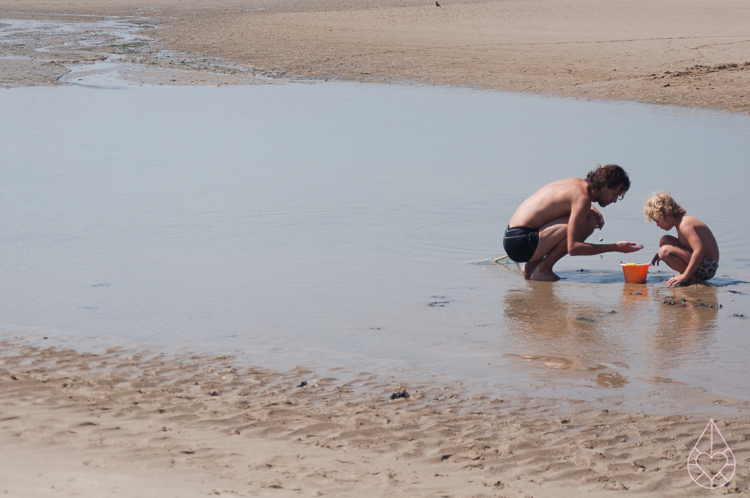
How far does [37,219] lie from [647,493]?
21.5 ft

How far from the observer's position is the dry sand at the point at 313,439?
3.08 metres

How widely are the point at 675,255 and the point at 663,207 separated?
38 cm

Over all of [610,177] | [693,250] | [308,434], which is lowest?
[308,434]

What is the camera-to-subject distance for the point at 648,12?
A: 2994 centimetres

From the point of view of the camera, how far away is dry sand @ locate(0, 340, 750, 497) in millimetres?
3084

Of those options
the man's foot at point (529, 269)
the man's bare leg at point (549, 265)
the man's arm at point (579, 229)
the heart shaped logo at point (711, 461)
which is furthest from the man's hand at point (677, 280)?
the heart shaped logo at point (711, 461)

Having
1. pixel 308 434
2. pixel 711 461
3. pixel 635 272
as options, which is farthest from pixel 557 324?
pixel 308 434

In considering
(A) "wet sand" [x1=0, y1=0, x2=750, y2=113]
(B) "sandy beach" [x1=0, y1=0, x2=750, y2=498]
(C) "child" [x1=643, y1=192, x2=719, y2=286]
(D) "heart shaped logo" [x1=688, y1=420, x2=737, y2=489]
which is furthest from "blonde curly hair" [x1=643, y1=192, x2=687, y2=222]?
(A) "wet sand" [x1=0, y1=0, x2=750, y2=113]

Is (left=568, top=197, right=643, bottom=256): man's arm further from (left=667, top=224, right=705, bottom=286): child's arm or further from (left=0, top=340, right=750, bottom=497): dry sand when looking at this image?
(left=0, top=340, right=750, bottom=497): dry sand

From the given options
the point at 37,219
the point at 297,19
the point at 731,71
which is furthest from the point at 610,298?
the point at 297,19

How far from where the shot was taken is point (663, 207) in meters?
5.76

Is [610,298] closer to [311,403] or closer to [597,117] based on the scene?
[311,403]

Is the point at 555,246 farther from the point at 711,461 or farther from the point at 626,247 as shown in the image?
the point at 711,461

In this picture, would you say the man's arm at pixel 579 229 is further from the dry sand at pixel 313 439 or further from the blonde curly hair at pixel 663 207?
the dry sand at pixel 313 439
